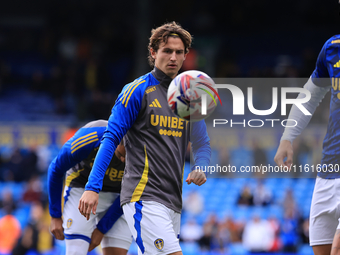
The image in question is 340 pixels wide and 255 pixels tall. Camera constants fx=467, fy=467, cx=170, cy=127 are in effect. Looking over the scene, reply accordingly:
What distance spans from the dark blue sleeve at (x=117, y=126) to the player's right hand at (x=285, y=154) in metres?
1.10

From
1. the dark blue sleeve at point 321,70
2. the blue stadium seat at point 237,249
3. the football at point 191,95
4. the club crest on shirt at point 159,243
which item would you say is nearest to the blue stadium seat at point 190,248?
the blue stadium seat at point 237,249

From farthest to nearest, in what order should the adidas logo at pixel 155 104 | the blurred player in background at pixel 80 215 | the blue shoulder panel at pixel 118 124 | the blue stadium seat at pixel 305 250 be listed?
the blue stadium seat at pixel 305 250, the blurred player in background at pixel 80 215, the adidas logo at pixel 155 104, the blue shoulder panel at pixel 118 124

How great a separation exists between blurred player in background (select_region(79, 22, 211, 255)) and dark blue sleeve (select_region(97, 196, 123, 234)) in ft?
3.57

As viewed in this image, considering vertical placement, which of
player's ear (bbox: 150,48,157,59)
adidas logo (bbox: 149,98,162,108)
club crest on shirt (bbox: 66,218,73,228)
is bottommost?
club crest on shirt (bbox: 66,218,73,228)

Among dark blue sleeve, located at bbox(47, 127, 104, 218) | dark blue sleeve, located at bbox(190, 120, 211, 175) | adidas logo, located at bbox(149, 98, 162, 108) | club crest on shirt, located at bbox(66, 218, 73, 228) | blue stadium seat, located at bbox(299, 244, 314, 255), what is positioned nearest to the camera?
adidas logo, located at bbox(149, 98, 162, 108)

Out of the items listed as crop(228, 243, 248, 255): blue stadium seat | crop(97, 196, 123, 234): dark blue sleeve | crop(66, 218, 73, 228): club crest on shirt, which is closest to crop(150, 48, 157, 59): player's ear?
crop(97, 196, 123, 234): dark blue sleeve

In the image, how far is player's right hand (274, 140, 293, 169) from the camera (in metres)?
3.46

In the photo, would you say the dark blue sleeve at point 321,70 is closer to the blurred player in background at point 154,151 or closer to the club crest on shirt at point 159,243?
the blurred player in background at point 154,151

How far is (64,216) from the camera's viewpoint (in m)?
4.71

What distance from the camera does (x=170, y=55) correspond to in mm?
3523

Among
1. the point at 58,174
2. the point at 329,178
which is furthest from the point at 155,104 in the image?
the point at 58,174

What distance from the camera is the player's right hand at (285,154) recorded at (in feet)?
11.4

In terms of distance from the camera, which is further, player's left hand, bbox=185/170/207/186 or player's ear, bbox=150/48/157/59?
player's ear, bbox=150/48/157/59

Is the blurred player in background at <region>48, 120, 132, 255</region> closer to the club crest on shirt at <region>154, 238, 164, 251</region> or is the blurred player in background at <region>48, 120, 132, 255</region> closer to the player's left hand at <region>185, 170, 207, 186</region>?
the player's left hand at <region>185, 170, 207, 186</region>
